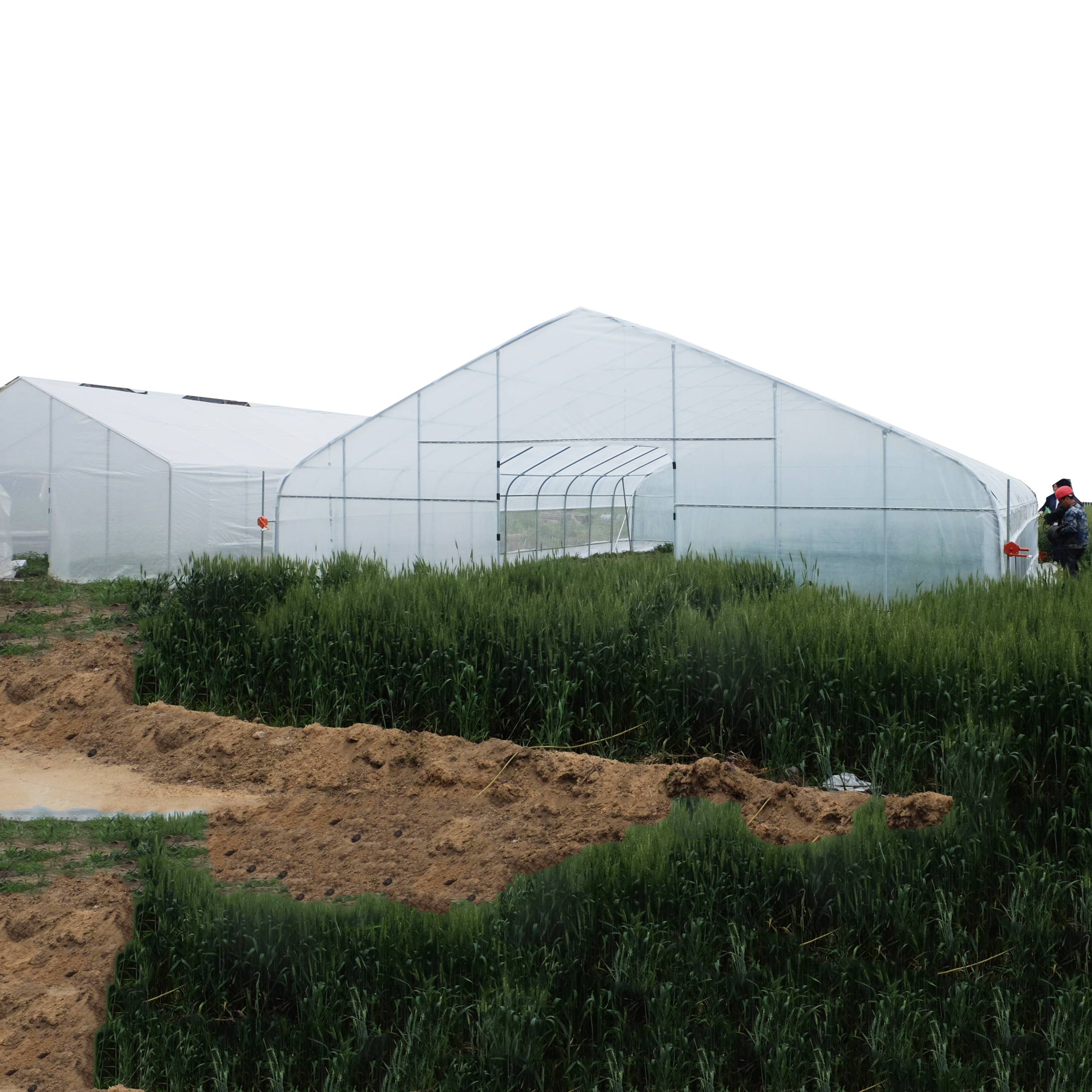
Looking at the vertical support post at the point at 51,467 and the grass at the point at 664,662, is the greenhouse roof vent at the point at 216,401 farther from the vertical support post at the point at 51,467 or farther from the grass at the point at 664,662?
the grass at the point at 664,662

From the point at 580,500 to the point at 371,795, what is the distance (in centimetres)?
1520

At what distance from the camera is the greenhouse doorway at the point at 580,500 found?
696 inches

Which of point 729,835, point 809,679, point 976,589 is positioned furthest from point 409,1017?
point 976,589

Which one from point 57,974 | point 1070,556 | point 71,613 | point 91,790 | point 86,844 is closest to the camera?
point 57,974

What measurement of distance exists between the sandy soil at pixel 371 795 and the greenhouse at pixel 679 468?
431 centimetres

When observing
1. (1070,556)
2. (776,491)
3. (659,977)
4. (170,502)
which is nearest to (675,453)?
(776,491)

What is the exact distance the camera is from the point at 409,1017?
13.0ft

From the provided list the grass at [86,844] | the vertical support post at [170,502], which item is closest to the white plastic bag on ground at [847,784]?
the grass at [86,844]

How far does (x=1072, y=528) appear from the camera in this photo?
42.7 ft

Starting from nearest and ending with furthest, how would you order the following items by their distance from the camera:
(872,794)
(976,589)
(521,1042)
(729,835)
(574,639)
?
(521,1042) < (729,835) < (872,794) < (574,639) < (976,589)

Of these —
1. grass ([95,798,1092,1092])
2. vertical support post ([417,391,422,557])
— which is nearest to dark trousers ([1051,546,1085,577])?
vertical support post ([417,391,422,557])

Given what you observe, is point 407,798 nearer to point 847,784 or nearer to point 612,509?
point 847,784

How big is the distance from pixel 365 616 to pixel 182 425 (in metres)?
12.4

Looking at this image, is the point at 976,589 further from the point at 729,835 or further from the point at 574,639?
the point at 729,835
